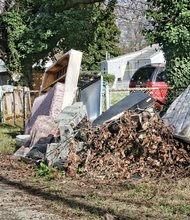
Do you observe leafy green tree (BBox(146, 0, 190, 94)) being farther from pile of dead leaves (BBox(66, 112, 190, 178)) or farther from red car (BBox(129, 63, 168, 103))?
red car (BBox(129, 63, 168, 103))

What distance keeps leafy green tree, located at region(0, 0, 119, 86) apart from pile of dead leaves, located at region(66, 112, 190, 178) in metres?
11.1

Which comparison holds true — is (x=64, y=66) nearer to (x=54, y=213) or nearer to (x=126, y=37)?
(x=54, y=213)

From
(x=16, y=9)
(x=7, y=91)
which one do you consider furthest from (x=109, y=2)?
(x=7, y=91)

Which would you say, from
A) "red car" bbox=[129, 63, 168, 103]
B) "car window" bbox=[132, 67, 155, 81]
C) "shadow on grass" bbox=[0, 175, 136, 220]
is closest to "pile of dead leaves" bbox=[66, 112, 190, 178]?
Result: "shadow on grass" bbox=[0, 175, 136, 220]

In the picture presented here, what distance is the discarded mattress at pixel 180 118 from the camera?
7.34 m

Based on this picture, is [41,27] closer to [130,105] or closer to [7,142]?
[7,142]

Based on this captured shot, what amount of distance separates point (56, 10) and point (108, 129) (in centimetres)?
1161

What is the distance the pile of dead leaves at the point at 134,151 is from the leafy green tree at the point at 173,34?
4.88 meters

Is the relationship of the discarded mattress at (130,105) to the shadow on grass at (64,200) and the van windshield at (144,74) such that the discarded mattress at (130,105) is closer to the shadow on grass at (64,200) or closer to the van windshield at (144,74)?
the shadow on grass at (64,200)

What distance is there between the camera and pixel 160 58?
4506 cm

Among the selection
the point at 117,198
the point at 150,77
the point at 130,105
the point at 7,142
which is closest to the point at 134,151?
the point at 130,105

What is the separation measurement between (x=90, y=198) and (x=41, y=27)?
13536 millimetres

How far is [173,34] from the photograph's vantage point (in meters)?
12.1

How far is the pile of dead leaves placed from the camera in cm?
739
